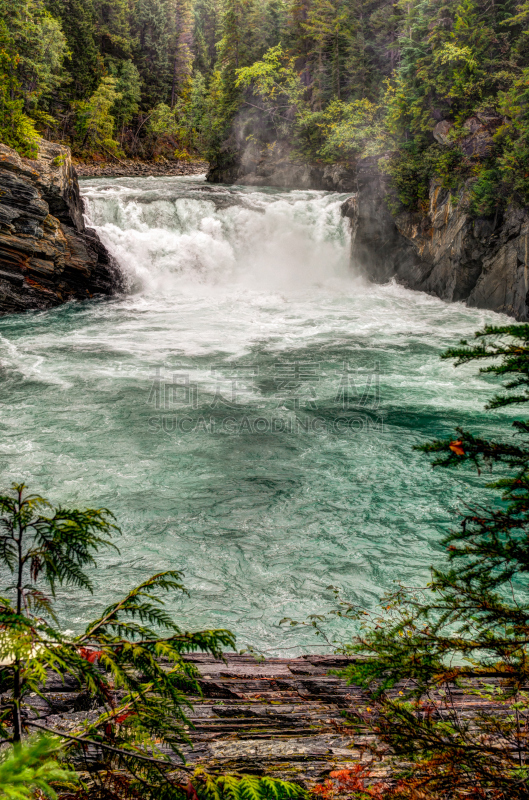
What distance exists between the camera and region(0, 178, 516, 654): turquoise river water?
6086 millimetres

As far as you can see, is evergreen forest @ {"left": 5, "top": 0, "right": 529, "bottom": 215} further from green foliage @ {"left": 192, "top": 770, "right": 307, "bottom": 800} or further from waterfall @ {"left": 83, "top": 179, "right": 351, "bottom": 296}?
green foliage @ {"left": 192, "top": 770, "right": 307, "bottom": 800}

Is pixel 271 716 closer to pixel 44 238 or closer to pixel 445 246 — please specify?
pixel 44 238

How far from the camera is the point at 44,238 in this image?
16000 millimetres

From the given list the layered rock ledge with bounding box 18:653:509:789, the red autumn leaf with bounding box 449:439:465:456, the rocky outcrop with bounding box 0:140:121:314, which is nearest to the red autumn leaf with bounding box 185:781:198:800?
the layered rock ledge with bounding box 18:653:509:789

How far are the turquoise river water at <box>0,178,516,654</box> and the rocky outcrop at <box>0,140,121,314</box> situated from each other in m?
0.91

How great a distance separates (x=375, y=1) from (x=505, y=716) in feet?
116

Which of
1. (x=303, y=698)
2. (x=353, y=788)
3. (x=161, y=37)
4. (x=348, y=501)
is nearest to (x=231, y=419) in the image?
(x=348, y=501)

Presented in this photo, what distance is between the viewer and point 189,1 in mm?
54719

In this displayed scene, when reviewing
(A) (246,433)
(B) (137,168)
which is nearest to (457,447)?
(A) (246,433)

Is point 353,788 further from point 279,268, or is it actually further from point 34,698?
point 279,268

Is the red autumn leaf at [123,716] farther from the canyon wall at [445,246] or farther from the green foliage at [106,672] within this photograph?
the canyon wall at [445,246]

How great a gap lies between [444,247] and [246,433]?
11.2 metres

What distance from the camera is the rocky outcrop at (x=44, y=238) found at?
50.5ft

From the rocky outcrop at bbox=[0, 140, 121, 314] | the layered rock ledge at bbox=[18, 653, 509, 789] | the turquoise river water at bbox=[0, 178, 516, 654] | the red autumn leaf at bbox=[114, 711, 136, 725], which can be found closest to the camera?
the red autumn leaf at bbox=[114, 711, 136, 725]
